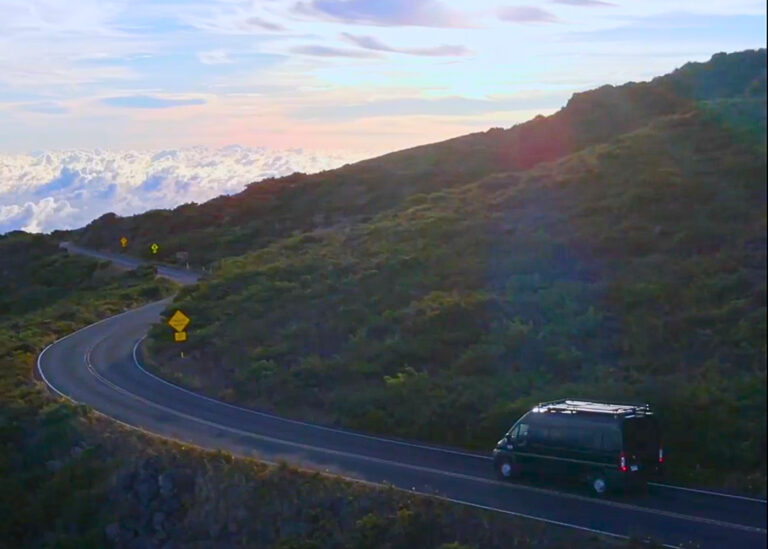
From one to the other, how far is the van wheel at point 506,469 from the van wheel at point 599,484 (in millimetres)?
1686

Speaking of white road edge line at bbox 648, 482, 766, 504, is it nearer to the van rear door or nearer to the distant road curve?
the van rear door

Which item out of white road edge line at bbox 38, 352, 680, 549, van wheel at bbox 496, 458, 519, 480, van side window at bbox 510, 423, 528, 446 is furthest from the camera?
van wheel at bbox 496, 458, 519, 480

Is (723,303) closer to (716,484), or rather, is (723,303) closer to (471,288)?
(716,484)

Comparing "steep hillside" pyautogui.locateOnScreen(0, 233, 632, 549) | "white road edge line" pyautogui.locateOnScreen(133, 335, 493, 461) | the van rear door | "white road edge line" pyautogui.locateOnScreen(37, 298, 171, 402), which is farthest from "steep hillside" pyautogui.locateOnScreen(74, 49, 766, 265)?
"steep hillside" pyautogui.locateOnScreen(0, 233, 632, 549)

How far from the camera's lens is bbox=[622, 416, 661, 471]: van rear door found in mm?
17516

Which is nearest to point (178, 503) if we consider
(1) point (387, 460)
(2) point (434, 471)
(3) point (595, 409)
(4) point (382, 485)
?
(1) point (387, 460)

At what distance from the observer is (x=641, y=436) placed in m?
17.7

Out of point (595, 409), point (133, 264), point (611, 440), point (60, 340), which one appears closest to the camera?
point (611, 440)

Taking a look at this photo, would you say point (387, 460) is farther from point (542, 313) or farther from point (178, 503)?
point (542, 313)

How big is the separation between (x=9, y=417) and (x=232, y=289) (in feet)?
48.8

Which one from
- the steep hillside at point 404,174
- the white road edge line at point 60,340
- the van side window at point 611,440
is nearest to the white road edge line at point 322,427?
the white road edge line at point 60,340

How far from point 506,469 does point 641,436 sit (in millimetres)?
2704

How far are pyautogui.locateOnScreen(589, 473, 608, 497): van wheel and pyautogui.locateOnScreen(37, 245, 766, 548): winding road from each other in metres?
0.17

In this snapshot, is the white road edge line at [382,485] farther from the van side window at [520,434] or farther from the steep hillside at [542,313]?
the steep hillside at [542,313]
